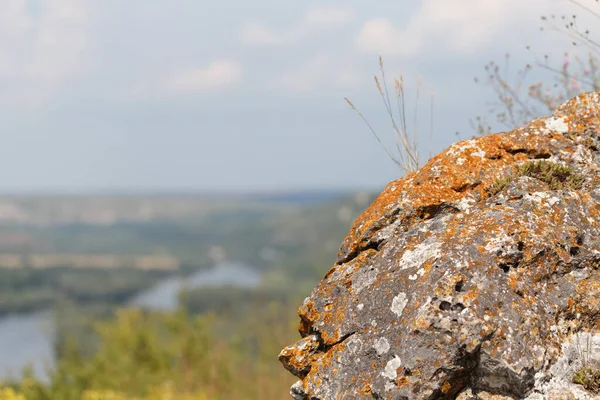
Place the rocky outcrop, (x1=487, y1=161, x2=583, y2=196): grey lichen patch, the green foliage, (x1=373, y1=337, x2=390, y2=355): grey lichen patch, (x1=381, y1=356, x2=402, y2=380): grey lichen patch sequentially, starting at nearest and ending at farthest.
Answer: the rocky outcrop < (x1=381, y1=356, x2=402, y2=380): grey lichen patch < (x1=373, y1=337, x2=390, y2=355): grey lichen patch < (x1=487, y1=161, x2=583, y2=196): grey lichen patch < the green foliage

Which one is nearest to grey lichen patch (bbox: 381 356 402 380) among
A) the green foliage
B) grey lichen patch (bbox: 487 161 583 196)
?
grey lichen patch (bbox: 487 161 583 196)

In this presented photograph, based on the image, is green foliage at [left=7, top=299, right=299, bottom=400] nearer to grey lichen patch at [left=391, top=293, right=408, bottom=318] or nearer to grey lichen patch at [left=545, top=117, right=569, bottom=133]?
grey lichen patch at [left=545, top=117, right=569, bottom=133]

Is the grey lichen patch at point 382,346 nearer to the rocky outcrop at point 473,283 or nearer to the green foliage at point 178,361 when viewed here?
the rocky outcrop at point 473,283

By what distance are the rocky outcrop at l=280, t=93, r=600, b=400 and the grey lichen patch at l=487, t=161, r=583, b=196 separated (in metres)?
0.01

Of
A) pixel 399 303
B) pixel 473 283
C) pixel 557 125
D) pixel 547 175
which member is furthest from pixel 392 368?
pixel 557 125

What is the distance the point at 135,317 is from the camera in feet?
114

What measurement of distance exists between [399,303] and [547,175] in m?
1.71

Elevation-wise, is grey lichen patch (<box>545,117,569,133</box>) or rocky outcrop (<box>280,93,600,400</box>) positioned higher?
grey lichen patch (<box>545,117,569,133</box>)

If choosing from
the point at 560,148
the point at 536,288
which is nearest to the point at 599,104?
the point at 560,148

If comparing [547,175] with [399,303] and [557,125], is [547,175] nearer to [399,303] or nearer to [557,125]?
[557,125]

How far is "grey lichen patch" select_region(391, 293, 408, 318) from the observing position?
150 inches

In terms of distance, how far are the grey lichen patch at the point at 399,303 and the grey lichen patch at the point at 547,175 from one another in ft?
4.21

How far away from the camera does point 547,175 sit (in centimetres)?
443

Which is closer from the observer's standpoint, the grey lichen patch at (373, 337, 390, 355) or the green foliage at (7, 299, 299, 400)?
the grey lichen patch at (373, 337, 390, 355)
